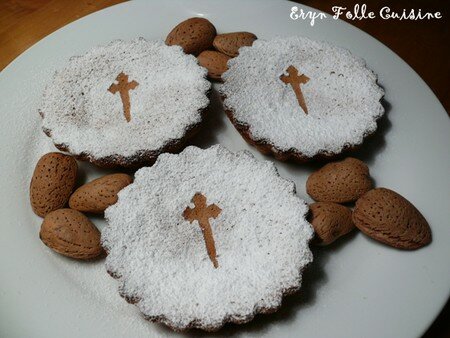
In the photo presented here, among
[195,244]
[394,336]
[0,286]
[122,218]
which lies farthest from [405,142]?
[0,286]

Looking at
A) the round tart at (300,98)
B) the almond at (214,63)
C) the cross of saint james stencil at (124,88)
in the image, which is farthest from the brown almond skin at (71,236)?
the almond at (214,63)

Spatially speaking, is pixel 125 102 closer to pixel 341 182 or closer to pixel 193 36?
pixel 193 36

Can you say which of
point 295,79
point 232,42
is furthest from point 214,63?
point 295,79

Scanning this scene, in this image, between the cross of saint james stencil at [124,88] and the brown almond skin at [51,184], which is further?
the cross of saint james stencil at [124,88]

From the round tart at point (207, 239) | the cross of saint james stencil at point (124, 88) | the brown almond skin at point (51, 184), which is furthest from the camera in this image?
the cross of saint james stencil at point (124, 88)

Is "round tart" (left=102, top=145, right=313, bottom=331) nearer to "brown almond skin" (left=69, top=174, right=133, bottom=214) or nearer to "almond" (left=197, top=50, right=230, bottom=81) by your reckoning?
"brown almond skin" (left=69, top=174, right=133, bottom=214)

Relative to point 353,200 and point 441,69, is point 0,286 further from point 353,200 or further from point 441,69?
point 441,69

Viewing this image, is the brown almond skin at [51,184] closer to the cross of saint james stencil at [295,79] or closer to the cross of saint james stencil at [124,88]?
the cross of saint james stencil at [124,88]
